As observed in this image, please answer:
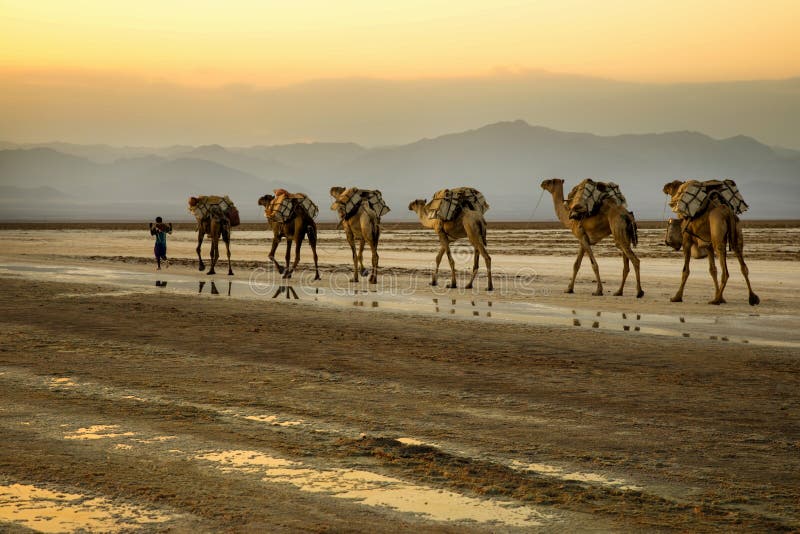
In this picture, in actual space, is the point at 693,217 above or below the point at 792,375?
above

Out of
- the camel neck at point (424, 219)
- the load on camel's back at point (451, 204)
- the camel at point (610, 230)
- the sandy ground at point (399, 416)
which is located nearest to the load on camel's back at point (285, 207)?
the camel neck at point (424, 219)

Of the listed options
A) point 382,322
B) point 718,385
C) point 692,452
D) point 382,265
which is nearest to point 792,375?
point 718,385

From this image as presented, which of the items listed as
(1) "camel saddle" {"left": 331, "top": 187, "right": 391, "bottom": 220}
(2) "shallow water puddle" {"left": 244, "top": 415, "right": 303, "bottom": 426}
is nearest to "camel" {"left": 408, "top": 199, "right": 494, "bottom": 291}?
(1) "camel saddle" {"left": 331, "top": 187, "right": 391, "bottom": 220}

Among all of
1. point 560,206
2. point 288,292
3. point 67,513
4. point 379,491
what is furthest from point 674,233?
point 67,513

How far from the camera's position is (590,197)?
67.0 ft

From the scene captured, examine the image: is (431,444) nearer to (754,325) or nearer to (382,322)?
(382,322)

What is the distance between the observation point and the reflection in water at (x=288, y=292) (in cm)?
2078

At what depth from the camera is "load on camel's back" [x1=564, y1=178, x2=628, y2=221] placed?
2033cm

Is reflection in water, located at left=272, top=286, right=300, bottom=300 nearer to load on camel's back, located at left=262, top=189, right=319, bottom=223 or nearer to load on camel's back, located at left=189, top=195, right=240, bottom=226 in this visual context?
load on camel's back, located at left=262, top=189, right=319, bottom=223

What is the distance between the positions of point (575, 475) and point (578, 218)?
549 inches

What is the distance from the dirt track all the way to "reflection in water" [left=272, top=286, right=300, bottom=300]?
226 inches

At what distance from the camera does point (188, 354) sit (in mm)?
13000

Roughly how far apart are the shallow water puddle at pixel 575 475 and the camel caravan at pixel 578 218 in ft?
38.7

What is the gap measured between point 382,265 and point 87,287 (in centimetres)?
1109
